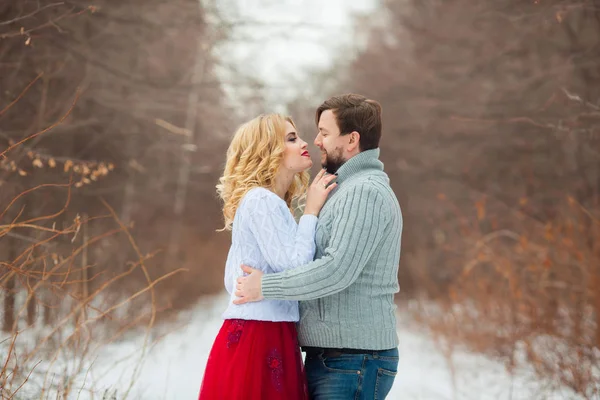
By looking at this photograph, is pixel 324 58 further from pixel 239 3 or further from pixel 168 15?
pixel 168 15

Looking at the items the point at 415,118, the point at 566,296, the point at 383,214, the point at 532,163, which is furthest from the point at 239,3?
the point at 383,214

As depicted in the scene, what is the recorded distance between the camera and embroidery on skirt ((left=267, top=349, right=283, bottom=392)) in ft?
7.30

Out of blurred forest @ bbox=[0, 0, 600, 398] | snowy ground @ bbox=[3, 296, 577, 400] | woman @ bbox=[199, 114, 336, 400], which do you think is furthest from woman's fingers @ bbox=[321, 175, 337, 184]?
snowy ground @ bbox=[3, 296, 577, 400]

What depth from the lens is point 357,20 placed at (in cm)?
1205

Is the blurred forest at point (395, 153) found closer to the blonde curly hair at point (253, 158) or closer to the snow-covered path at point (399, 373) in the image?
the snow-covered path at point (399, 373)

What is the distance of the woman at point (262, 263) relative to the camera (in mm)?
2223

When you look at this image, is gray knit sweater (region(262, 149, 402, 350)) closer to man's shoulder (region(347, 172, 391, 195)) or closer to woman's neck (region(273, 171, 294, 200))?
man's shoulder (region(347, 172, 391, 195))

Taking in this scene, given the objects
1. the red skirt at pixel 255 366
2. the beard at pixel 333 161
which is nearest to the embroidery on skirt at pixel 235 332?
the red skirt at pixel 255 366

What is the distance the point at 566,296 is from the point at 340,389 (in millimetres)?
4229

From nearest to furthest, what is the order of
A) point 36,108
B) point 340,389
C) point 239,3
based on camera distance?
point 340,389 < point 36,108 < point 239,3

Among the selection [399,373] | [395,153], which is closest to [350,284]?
[399,373]

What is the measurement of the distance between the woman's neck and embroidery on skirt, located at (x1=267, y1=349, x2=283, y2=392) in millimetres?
564

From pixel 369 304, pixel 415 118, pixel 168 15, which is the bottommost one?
pixel 369 304

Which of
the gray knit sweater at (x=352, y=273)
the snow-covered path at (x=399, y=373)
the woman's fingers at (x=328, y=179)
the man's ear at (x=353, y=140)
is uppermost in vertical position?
the man's ear at (x=353, y=140)
